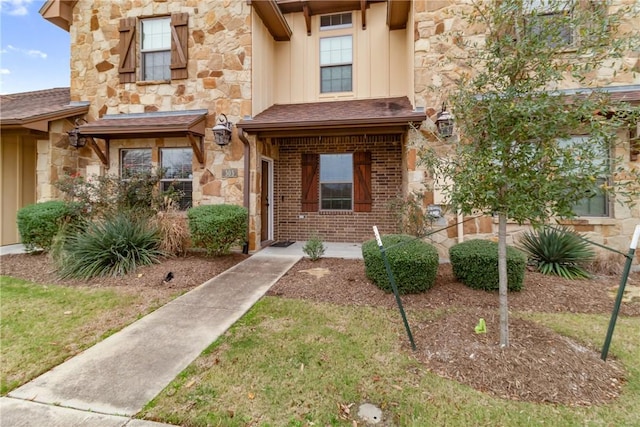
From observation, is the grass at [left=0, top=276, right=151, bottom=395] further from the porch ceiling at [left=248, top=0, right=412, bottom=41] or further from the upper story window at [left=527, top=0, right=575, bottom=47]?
the porch ceiling at [left=248, top=0, right=412, bottom=41]

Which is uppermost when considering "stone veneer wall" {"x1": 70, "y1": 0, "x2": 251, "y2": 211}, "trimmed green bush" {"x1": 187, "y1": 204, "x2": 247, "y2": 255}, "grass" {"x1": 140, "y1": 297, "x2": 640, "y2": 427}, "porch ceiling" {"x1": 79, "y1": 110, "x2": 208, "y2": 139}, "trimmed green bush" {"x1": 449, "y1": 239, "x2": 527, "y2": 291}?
"stone veneer wall" {"x1": 70, "y1": 0, "x2": 251, "y2": 211}

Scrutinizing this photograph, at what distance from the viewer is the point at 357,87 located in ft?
27.0

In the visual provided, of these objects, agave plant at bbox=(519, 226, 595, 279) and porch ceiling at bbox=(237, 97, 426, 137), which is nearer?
agave plant at bbox=(519, 226, 595, 279)

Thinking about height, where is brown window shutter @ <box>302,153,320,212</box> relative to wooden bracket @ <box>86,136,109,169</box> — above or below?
below

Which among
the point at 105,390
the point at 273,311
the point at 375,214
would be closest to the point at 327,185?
the point at 375,214

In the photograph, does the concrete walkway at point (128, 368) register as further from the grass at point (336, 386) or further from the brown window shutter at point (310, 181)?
the brown window shutter at point (310, 181)

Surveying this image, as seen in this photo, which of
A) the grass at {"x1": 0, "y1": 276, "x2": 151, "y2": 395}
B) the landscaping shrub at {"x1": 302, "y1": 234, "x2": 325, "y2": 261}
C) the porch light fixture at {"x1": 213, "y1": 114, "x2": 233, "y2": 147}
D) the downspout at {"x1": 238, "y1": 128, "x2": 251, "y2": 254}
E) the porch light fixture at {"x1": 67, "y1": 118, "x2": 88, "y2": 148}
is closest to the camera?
the grass at {"x1": 0, "y1": 276, "x2": 151, "y2": 395}

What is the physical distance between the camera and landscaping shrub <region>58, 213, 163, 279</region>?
17.0 ft

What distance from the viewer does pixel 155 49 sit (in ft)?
24.8

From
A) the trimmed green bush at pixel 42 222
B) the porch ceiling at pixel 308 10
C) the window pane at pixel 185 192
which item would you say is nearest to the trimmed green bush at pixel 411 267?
the window pane at pixel 185 192

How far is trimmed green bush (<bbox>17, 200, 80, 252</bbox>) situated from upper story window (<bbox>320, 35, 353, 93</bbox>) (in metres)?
6.81

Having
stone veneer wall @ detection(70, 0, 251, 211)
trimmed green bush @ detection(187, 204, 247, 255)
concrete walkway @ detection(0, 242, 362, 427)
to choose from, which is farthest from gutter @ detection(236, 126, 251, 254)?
concrete walkway @ detection(0, 242, 362, 427)

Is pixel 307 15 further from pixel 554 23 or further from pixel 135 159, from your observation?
pixel 554 23

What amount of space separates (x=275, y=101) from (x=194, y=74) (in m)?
2.24
